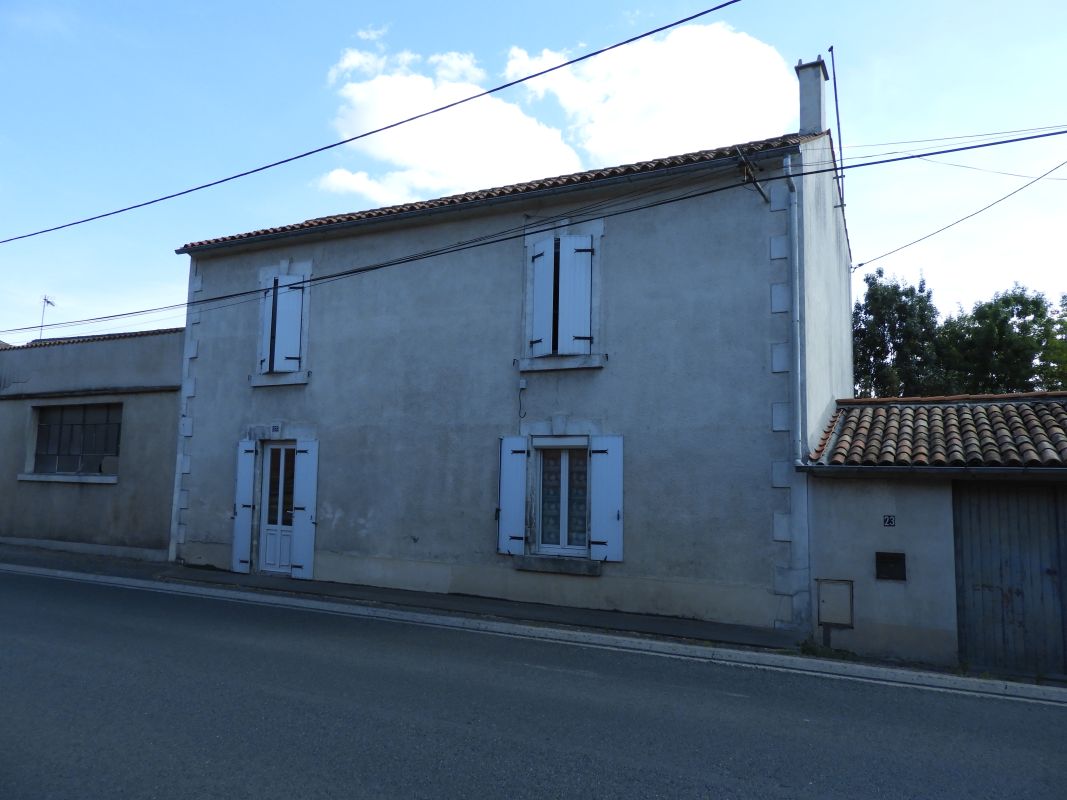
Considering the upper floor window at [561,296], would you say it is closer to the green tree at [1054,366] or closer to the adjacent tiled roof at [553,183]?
the adjacent tiled roof at [553,183]

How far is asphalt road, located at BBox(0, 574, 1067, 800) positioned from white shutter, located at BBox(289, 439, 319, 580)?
4587 mm

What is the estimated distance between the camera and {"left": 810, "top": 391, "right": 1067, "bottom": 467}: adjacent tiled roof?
27.8 feet

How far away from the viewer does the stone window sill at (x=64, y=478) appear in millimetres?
14625

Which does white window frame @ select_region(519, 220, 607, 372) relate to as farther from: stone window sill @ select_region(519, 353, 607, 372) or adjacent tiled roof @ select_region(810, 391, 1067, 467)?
adjacent tiled roof @ select_region(810, 391, 1067, 467)

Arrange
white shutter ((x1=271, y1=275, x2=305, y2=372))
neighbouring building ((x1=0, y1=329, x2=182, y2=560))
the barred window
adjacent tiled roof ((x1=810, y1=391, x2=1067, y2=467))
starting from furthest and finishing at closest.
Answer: the barred window < neighbouring building ((x1=0, y1=329, x2=182, y2=560)) < white shutter ((x1=271, y1=275, x2=305, y2=372)) < adjacent tiled roof ((x1=810, y1=391, x2=1067, y2=467))

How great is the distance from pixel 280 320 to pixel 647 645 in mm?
8344

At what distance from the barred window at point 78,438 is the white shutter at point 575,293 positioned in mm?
9318

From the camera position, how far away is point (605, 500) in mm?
10234

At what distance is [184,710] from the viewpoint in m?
5.21

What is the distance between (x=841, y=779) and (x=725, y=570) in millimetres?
5210

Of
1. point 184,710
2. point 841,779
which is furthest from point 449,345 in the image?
point 841,779

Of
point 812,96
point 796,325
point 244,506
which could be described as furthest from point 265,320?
point 812,96

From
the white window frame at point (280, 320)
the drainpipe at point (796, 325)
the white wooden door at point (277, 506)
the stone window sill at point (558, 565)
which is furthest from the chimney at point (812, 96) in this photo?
the white wooden door at point (277, 506)

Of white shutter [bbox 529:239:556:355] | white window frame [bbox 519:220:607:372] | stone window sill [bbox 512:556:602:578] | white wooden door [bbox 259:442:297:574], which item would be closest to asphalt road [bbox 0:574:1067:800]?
stone window sill [bbox 512:556:602:578]
